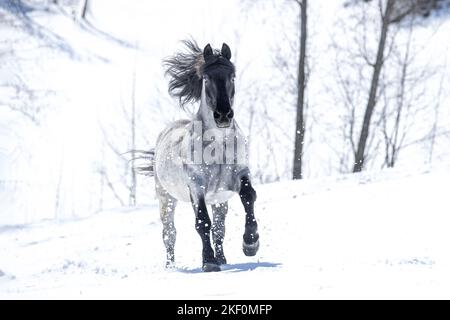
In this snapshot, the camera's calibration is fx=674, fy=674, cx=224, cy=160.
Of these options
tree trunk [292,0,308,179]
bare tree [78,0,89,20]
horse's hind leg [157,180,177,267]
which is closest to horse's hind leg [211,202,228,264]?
horse's hind leg [157,180,177,267]

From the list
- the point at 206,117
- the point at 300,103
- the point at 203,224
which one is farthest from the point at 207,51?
the point at 300,103

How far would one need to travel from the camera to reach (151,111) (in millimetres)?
25641

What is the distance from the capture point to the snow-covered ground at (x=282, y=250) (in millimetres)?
→ 5578

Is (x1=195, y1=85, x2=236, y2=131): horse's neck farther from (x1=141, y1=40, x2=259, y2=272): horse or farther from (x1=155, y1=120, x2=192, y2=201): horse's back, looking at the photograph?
(x1=155, y1=120, x2=192, y2=201): horse's back

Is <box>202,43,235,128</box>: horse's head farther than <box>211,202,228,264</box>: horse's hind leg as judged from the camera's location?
No

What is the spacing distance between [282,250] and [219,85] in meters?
3.81

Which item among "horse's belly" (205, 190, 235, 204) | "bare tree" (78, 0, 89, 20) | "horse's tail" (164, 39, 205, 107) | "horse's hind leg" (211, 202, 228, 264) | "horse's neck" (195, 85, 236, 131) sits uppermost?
"bare tree" (78, 0, 89, 20)

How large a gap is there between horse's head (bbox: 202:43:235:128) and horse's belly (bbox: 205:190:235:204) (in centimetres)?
96

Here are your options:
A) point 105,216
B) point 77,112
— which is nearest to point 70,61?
point 77,112

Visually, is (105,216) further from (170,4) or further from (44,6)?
(170,4)

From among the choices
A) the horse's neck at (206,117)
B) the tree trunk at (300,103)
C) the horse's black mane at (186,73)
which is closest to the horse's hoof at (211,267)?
the horse's neck at (206,117)

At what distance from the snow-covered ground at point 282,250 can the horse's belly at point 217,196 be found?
746 millimetres

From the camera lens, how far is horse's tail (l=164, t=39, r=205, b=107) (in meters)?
7.76

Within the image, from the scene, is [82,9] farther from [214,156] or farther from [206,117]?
[214,156]
